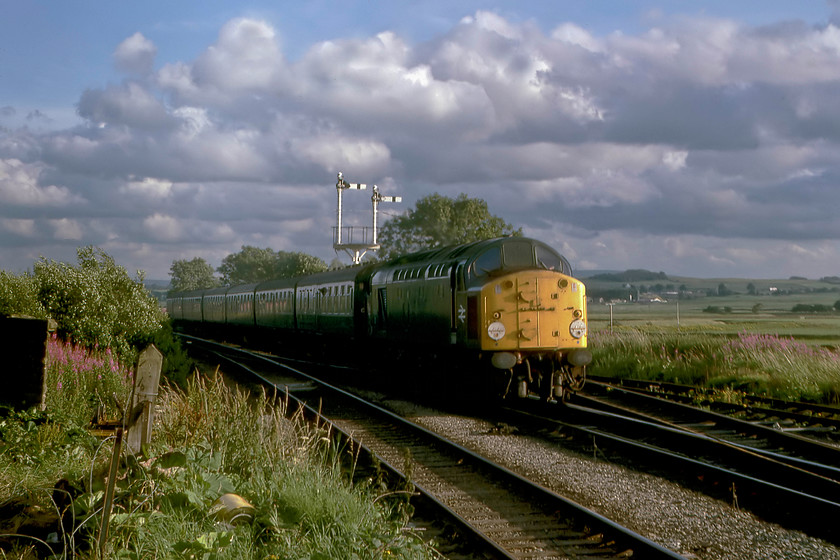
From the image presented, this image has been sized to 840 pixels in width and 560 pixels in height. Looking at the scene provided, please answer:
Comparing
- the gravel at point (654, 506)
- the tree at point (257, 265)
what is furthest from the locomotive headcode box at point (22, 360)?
the tree at point (257, 265)

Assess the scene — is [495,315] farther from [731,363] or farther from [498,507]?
[731,363]

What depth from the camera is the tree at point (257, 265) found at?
100750mm

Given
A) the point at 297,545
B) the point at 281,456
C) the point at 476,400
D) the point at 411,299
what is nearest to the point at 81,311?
the point at 411,299

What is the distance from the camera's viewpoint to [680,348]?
72.2 feet

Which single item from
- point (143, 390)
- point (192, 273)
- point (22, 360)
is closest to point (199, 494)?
point (143, 390)

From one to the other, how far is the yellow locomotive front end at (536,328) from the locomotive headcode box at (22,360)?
6.80 metres

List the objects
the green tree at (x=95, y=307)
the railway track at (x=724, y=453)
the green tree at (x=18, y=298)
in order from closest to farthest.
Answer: the railway track at (x=724, y=453) < the green tree at (x=18, y=298) < the green tree at (x=95, y=307)

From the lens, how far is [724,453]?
10.0 meters

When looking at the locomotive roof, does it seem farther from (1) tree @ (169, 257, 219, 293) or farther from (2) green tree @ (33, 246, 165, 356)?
(1) tree @ (169, 257, 219, 293)

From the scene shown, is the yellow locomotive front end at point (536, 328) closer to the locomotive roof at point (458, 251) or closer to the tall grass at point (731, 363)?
the locomotive roof at point (458, 251)

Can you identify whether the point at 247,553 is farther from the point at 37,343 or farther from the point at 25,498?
the point at 37,343

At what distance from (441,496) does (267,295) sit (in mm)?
28652

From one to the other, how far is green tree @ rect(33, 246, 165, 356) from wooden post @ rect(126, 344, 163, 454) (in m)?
11.6

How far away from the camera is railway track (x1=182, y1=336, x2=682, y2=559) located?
6551mm
